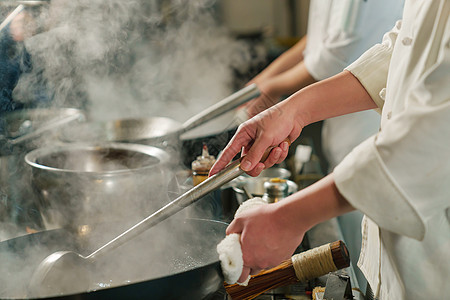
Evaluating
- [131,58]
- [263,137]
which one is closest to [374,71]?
[263,137]

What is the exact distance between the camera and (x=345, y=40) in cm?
210

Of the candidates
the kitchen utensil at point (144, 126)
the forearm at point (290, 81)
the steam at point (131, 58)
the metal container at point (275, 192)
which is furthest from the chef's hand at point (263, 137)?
the steam at point (131, 58)

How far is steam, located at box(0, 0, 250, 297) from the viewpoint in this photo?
189cm

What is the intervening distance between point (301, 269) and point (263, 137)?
1.17 feet

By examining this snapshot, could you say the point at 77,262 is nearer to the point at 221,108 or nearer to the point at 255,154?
the point at 255,154

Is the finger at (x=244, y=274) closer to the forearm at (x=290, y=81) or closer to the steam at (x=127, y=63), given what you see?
the steam at (x=127, y=63)

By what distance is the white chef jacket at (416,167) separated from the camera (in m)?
0.83

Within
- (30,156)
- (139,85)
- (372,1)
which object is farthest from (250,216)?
(139,85)

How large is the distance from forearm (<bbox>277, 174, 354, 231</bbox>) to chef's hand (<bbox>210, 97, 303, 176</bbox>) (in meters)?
0.27

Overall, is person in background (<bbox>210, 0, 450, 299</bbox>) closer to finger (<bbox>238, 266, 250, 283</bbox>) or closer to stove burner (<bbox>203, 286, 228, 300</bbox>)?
finger (<bbox>238, 266, 250, 283</bbox>)

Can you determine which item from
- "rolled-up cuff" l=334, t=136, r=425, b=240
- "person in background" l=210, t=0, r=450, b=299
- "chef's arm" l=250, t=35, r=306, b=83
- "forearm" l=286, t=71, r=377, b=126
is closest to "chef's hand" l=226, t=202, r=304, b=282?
"person in background" l=210, t=0, r=450, b=299

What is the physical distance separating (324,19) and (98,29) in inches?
45.4

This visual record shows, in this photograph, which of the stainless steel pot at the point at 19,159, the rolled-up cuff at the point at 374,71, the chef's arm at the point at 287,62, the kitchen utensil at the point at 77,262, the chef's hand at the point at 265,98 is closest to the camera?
the kitchen utensil at the point at 77,262

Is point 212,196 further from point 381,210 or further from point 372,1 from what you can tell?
point 372,1
